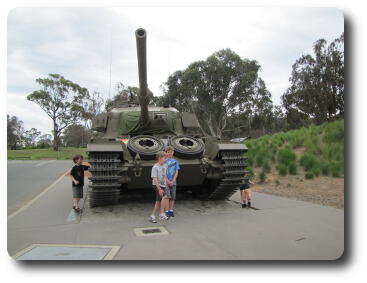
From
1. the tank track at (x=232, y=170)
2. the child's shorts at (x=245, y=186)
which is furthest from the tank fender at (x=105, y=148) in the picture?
the child's shorts at (x=245, y=186)

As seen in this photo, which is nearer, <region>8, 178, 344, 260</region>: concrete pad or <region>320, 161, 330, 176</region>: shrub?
<region>8, 178, 344, 260</region>: concrete pad

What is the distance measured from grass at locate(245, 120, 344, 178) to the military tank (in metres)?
4.94

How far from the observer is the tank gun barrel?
5.18 m

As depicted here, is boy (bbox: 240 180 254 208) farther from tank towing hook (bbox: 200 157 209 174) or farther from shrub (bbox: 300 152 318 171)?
shrub (bbox: 300 152 318 171)

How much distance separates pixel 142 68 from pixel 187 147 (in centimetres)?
197

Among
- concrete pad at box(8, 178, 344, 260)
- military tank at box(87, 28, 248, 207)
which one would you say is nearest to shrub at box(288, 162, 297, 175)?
concrete pad at box(8, 178, 344, 260)

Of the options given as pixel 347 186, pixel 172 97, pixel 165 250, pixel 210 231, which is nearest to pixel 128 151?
pixel 210 231

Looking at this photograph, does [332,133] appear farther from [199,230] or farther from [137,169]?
[199,230]

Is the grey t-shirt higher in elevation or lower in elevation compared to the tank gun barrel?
lower

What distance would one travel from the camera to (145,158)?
263 inches

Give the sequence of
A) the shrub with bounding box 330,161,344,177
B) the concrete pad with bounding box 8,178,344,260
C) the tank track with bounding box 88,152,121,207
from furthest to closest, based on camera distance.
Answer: the shrub with bounding box 330,161,344,177, the tank track with bounding box 88,152,121,207, the concrete pad with bounding box 8,178,344,260

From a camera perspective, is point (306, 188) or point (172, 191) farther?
point (306, 188)

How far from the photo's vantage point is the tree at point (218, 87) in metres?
25.5

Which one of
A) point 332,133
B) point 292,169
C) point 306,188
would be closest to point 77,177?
point 306,188
